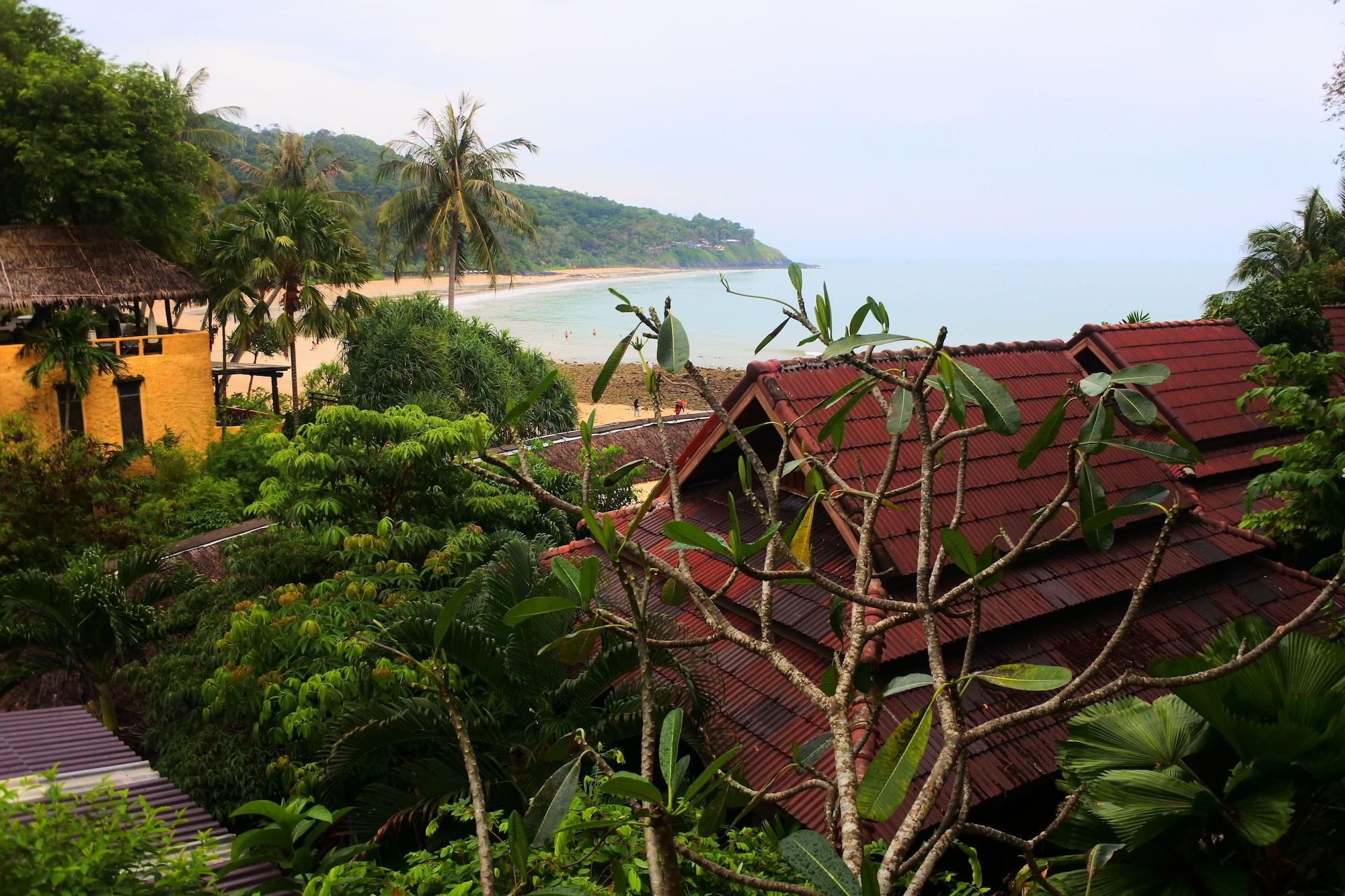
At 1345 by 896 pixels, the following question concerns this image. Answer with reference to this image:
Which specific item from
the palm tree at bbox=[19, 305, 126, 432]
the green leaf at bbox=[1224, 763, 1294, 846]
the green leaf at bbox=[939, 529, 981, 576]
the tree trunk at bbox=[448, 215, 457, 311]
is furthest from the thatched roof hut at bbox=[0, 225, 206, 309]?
the green leaf at bbox=[1224, 763, 1294, 846]

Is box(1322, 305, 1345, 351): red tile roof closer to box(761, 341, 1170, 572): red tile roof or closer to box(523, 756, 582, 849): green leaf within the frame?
box(761, 341, 1170, 572): red tile roof

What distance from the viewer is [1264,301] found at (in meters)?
14.1

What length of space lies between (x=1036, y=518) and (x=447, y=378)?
18834 mm

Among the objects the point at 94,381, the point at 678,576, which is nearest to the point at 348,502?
the point at 678,576

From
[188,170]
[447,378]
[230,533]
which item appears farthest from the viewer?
[447,378]

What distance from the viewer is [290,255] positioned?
1830 centimetres

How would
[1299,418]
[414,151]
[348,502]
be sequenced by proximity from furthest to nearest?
[414,151], [348,502], [1299,418]

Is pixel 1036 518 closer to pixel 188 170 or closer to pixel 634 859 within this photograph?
pixel 634 859

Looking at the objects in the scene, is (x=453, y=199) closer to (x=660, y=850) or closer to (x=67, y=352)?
(x=67, y=352)

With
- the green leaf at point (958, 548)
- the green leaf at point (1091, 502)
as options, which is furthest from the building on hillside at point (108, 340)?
the green leaf at point (1091, 502)

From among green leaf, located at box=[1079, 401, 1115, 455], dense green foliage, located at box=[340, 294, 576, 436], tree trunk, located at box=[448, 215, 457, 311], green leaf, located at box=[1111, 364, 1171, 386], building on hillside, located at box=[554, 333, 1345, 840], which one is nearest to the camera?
green leaf, located at box=[1111, 364, 1171, 386]

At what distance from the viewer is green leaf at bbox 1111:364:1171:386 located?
2.46m

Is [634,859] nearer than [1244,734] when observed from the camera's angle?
No

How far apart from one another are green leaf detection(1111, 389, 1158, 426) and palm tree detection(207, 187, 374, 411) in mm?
17841
